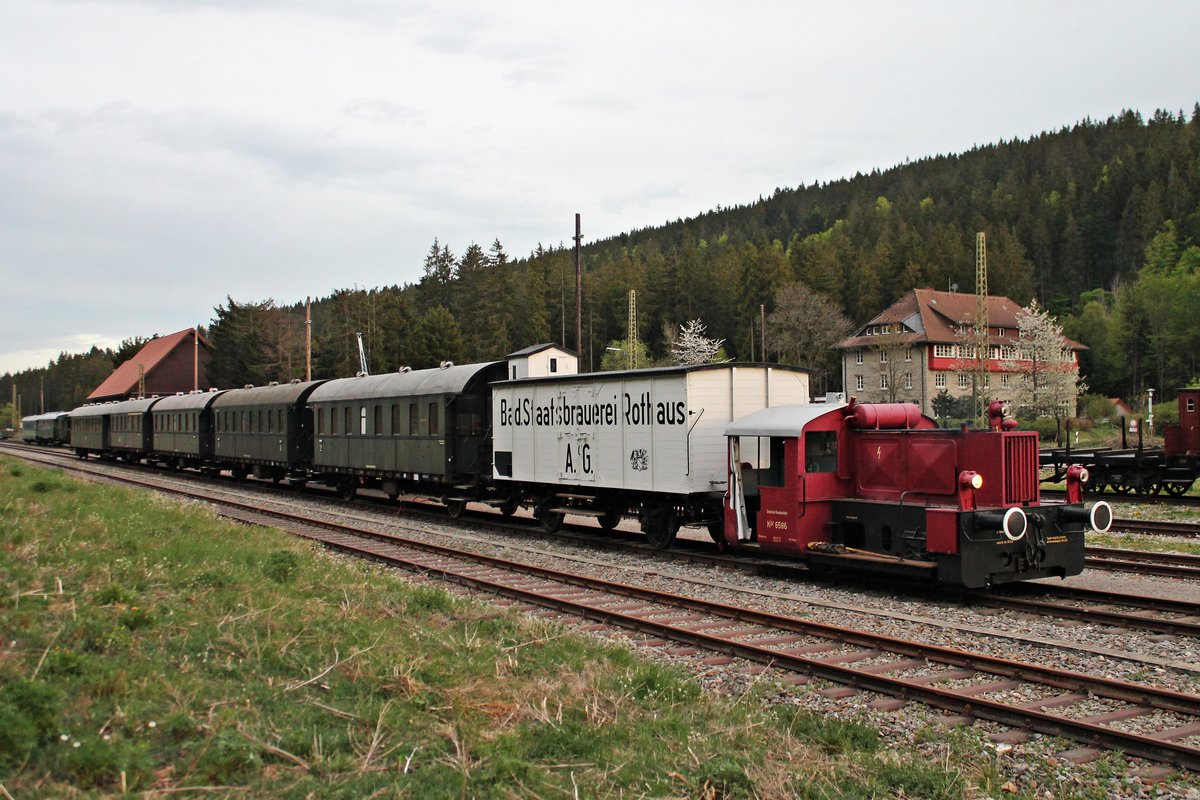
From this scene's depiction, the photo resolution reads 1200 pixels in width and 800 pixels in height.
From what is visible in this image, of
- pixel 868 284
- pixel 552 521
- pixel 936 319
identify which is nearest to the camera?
pixel 552 521

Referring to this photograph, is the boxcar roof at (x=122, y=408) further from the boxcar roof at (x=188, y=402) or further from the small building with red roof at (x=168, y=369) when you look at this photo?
the small building with red roof at (x=168, y=369)

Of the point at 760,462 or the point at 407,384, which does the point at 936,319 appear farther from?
the point at 760,462

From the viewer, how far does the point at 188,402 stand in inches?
1586

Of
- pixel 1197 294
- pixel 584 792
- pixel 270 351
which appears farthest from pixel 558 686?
pixel 1197 294

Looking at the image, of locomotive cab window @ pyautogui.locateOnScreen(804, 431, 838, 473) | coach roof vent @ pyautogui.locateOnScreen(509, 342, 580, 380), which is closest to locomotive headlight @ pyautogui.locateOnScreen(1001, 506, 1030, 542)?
locomotive cab window @ pyautogui.locateOnScreen(804, 431, 838, 473)

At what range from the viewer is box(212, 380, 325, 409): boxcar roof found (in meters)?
30.2

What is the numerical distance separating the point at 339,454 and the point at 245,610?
19.2 metres

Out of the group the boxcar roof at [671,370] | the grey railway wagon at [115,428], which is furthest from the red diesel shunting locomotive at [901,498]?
the grey railway wagon at [115,428]

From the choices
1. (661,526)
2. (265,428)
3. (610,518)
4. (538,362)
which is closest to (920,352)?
(265,428)

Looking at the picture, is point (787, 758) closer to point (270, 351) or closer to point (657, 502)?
point (657, 502)

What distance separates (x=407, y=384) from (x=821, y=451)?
13800mm

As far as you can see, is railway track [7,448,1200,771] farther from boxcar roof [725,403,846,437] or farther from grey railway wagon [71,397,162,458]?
grey railway wagon [71,397,162,458]

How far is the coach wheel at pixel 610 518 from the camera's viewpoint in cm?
1811

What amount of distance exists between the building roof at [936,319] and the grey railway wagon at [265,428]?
52.7 metres
